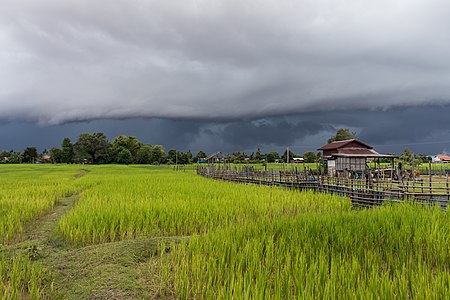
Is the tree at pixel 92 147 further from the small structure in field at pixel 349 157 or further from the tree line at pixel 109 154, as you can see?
the small structure in field at pixel 349 157

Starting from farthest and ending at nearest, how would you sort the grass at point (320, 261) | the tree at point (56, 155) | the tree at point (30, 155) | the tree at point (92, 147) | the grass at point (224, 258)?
the tree at point (30, 155) → the tree at point (56, 155) → the tree at point (92, 147) → the grass at point (224, 258) → the grass at point (320, 261)

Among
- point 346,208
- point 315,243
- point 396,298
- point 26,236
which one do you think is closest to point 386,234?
point 315,243

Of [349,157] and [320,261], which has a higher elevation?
[349,157]

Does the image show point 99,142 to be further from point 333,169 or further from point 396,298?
point 396,298

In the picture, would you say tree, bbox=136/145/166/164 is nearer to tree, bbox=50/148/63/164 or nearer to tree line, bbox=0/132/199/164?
tree line, bbox=0/132/199/164

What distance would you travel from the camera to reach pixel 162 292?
4109 millimetres

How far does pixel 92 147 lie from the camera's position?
263ft

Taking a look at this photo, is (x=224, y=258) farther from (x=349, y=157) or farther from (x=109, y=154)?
(x=109, y=154)

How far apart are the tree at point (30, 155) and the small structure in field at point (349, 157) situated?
8472 centimetres

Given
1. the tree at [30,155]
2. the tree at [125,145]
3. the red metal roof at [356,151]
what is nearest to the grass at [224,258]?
the red metal roof at [356,151]

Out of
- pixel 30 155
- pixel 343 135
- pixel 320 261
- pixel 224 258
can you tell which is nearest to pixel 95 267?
pixel 224 258

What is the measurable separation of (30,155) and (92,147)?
2427 centimetres

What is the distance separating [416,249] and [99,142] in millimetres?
83143

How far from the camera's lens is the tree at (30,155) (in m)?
90.4
